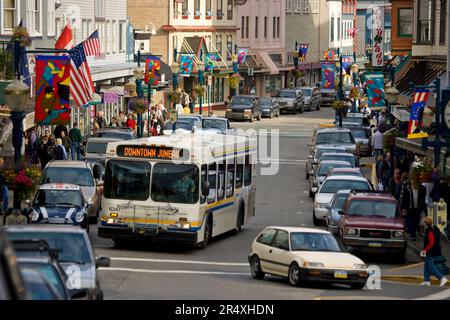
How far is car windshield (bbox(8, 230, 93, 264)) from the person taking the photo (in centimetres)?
2053

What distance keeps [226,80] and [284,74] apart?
73.0 feet

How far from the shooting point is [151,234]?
30844 mm

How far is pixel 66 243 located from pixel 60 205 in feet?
41.2

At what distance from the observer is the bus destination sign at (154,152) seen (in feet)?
103

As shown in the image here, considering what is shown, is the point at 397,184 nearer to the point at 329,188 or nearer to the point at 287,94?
the point at 329,188

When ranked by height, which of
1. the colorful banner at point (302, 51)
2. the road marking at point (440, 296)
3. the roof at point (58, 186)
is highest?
the colorful banner at point (302, 51)

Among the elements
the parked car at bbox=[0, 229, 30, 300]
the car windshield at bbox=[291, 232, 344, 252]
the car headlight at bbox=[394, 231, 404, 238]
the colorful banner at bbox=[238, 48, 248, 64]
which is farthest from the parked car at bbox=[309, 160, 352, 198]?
the colorful banner at bbox=[238, 48, 248, 64]

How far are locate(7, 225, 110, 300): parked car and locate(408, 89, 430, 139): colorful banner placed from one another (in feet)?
60.9

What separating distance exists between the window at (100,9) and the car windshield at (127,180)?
129 ft

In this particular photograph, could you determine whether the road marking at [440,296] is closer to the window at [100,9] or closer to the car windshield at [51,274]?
the car windshield at [51,274]

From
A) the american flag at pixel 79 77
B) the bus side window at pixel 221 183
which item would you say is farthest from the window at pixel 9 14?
the bus side window at pixel 221 183

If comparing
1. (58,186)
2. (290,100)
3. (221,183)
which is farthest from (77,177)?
(290,100)

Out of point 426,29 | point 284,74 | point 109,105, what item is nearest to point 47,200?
point 426,29

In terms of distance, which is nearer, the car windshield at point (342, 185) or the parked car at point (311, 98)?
the car windshield at point (342, 185)
